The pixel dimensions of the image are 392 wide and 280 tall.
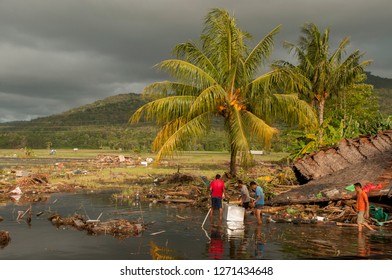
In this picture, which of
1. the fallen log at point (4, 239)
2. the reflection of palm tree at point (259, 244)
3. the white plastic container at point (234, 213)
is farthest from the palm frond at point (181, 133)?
the fallen log at point (4, 239)

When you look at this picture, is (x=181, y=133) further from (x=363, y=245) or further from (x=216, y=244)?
(x=363, y=245)

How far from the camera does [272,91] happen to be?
23.9 meters

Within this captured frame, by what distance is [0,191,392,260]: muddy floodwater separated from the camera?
33.9 feet

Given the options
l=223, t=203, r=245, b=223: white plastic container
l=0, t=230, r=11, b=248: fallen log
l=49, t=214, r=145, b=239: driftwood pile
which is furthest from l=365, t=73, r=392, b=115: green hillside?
l=0, t=230, r=11, b=248: fallen log

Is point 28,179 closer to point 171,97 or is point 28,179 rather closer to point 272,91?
point 171,97

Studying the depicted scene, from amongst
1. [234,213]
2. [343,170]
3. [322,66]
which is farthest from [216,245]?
[322,66]

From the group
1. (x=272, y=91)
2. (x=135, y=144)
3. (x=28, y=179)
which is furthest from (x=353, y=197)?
(x=135, y=144)

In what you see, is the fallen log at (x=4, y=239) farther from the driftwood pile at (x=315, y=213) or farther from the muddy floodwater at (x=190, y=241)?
the driftwood pile at (x=315, y=213)

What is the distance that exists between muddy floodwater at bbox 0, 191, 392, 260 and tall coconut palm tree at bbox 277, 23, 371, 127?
24.7m

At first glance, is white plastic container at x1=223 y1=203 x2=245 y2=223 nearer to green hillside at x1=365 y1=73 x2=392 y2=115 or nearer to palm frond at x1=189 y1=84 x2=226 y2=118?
palm frond at x1=189 y1=84 x2=226 y2=118

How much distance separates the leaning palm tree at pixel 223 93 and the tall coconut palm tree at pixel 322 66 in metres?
14.3

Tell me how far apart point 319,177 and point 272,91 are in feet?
20.1

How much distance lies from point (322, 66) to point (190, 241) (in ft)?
96.9

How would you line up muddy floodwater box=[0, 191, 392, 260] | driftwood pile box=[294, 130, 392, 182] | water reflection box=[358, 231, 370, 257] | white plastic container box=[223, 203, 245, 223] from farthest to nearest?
driftwood pile box=[294, 130, 392, 182] → white plastic container box=[223, 203, 245, 223] → water reflection box=[358, 231, 370, 257] → muddy floodwater box=[0, 191, 392, 260]
